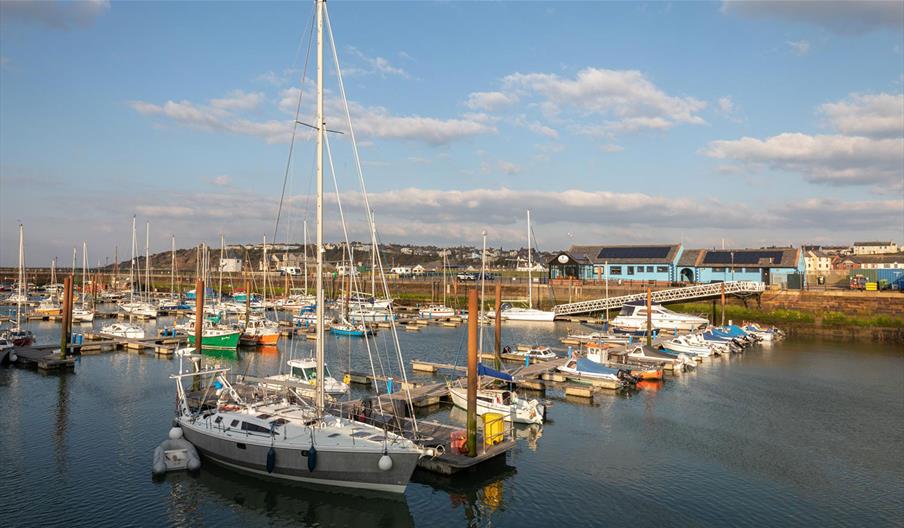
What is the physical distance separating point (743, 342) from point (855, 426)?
1183 inches

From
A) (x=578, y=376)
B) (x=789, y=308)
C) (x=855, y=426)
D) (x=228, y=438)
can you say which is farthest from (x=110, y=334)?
(x=789, y=308)

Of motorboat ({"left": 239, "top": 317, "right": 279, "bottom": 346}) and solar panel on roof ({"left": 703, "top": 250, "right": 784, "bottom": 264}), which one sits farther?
solar panel on roof ({"left": 703, "top": 250, "right": 784, "bottom": 264})

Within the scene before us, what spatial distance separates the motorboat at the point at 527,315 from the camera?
8281cm

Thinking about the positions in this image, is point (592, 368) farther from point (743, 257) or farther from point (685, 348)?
point (743, 257)

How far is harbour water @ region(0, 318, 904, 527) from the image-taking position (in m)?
20.5

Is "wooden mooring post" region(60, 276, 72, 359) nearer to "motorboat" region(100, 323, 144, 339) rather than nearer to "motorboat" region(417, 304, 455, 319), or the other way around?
"motorboat" region(100, 323, 144, 339)

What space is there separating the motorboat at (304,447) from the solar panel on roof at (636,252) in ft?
269

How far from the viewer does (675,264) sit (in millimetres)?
93250

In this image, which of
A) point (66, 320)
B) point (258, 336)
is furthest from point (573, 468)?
point (66, 320)

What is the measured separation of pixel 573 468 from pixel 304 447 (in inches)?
447

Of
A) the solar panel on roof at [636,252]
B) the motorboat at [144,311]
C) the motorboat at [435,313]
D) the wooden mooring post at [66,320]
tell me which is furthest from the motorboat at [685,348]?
the motorboat at [144,311]

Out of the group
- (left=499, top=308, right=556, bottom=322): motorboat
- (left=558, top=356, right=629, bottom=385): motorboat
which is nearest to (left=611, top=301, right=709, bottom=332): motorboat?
(left=499, top=308, right=556, bottom=322): motorboat

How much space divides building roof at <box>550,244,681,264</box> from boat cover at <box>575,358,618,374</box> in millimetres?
57634

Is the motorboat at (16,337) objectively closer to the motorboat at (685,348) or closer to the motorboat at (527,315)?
the motorboat at (527,315)
